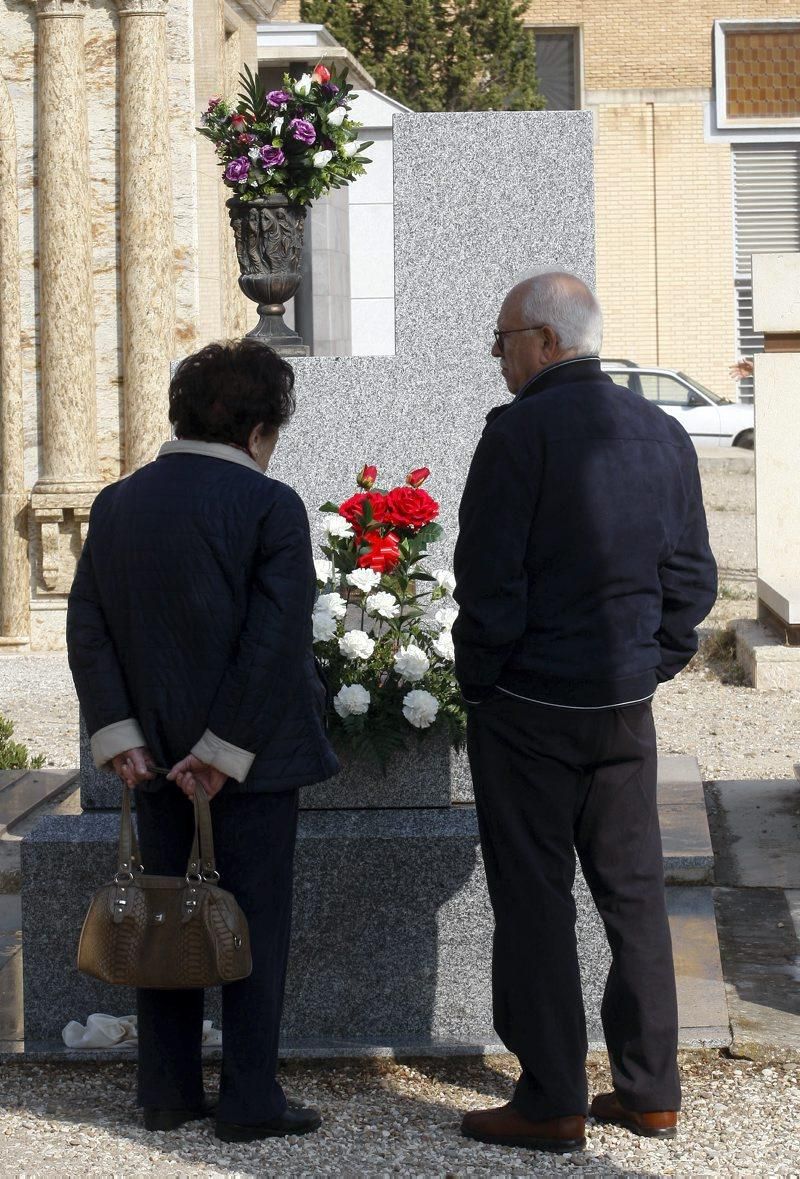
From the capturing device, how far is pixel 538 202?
5.40m

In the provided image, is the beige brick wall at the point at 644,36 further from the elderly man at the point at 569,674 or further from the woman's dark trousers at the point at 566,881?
the woman's dark trousers at the point at 566,881

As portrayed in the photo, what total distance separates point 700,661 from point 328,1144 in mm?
6872

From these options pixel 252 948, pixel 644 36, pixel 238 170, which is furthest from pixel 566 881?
pixel 644 36

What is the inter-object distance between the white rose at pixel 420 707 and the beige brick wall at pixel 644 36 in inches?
1103

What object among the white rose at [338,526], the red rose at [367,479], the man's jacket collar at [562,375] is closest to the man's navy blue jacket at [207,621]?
the man's jacket collar at [562,375]

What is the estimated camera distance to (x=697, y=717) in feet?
27.6

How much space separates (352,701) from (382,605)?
1.01 feet

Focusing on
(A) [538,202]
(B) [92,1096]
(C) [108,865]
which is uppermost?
(A) [538,202]

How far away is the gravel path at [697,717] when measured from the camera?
7445 millimetres

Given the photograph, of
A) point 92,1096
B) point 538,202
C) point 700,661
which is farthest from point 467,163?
point 700,661

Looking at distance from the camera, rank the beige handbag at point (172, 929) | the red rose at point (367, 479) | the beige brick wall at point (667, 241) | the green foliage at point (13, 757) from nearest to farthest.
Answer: the beige handbag at point (172, 929) → the red rose at point (367, 479) → the green foliage at point (13, 757) → the beige brick wall at point (667, 241)

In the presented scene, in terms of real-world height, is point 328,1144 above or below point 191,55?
below

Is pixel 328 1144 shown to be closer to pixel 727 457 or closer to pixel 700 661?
pixel 700 661

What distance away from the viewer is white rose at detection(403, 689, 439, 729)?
405 centimetres
